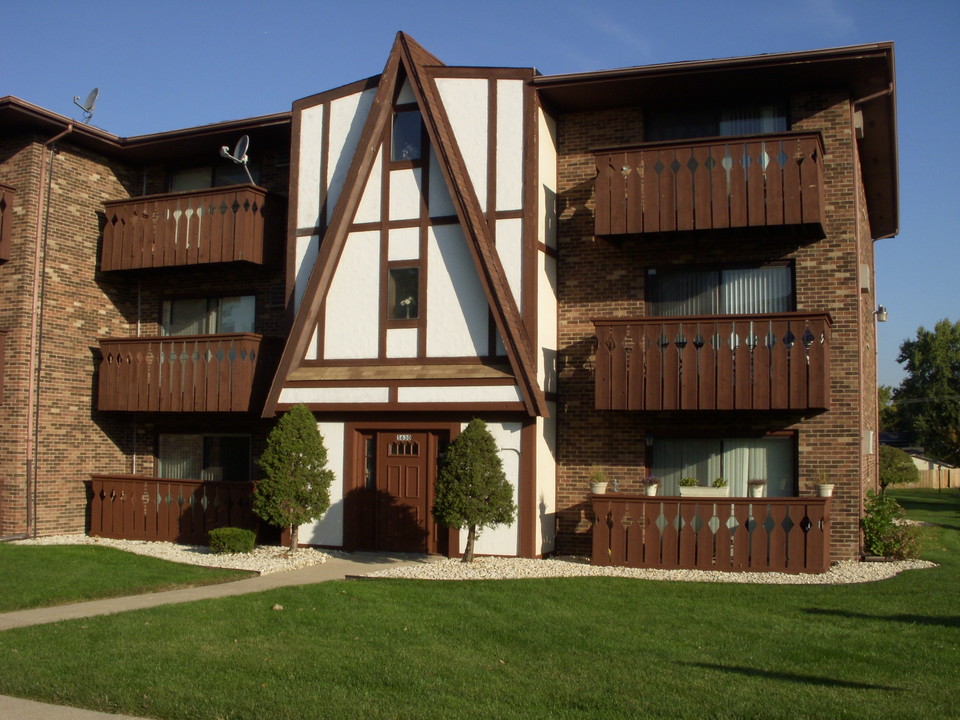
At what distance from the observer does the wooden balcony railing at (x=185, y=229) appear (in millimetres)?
19375

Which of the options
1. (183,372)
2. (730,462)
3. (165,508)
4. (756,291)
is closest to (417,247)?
(183,372)

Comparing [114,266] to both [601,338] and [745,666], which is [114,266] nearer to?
[601,338]

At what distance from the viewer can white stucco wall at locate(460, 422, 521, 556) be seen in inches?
652

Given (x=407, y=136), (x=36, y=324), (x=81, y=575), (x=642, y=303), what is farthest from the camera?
(x=36, y=324)

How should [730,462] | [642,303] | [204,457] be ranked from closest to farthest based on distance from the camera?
1. [730,462]
2. [642,303]
3. [204,457]

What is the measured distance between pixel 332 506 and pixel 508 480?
3374 mm

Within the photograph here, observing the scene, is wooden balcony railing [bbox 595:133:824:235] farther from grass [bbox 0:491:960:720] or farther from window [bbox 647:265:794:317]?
grass [bbox 0:491:960:720]

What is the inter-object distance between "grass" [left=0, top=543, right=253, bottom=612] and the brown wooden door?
10.4 feet

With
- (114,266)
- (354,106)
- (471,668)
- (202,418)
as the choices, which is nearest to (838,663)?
(471,668)

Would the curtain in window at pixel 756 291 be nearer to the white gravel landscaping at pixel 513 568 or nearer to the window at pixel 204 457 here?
the white gravel landscaping at pixel 513 568

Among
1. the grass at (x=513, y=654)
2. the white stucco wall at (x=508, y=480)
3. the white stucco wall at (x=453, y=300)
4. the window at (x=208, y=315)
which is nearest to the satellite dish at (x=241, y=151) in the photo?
the window at (x=208, y=315)

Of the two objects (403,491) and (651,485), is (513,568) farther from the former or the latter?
(403,491)

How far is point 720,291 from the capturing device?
17.0 metres

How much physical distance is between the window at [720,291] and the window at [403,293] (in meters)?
3.98
